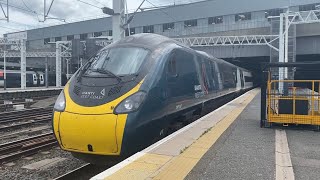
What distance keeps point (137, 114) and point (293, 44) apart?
36835 millimetres

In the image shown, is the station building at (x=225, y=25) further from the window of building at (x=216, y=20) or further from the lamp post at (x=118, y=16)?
the lamp post at (x=118, y=16)

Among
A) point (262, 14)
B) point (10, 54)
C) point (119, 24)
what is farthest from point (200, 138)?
point (10, 54)

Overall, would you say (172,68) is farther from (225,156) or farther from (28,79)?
(28,79)

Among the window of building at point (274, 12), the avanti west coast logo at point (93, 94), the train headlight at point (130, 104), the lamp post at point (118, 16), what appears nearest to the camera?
the train headlight at point (130, 104)

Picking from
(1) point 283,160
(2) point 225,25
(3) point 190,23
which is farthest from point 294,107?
(3) point 190,23

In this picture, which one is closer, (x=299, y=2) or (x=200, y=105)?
(x=200, y=105)

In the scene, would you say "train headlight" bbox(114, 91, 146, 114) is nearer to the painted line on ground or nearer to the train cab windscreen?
the train cab windscreen

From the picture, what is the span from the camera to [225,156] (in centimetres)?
633

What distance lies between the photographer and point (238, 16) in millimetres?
57938

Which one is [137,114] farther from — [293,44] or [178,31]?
[178,31]

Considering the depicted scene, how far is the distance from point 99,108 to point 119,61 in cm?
164

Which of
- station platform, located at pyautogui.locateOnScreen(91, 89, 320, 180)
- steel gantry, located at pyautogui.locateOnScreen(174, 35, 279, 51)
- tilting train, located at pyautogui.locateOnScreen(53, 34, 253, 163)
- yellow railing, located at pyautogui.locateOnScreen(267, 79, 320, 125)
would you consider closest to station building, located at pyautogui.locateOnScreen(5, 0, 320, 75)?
steel gantry, located at pyautogui.locateOnScreen(174, 35, 279, 51)

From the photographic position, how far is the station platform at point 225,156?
5223 mm

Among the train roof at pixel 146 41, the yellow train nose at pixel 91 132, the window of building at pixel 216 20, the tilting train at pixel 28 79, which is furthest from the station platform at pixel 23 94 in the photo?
the window of building at pixel 216 20
